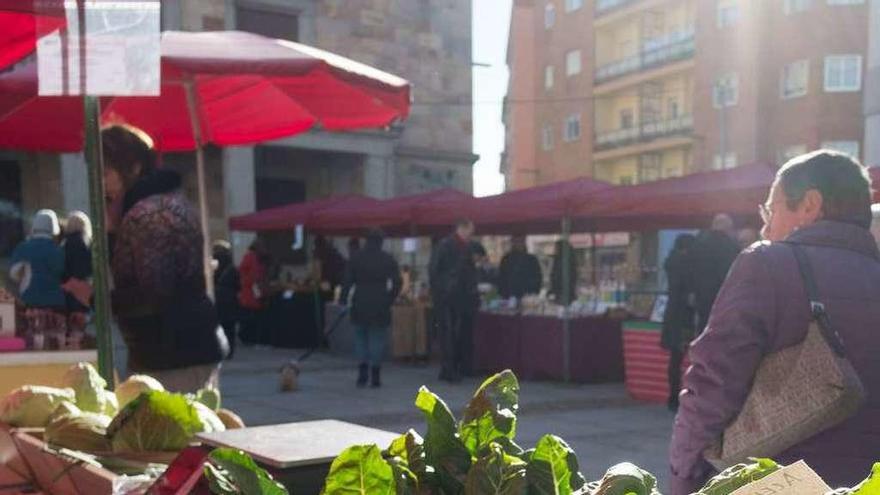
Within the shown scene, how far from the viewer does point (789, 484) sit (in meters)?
0.91

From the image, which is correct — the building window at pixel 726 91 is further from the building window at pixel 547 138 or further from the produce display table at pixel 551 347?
the produce display table at pixel 551 347

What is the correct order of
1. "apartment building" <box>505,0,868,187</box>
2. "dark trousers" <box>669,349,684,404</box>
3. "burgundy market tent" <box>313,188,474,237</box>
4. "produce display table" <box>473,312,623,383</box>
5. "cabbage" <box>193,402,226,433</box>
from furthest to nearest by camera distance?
"apartment building" <box>505,0,868,187</box>, "burgundy market tent" <box>313,188,474,237</box>, "produce display table" <box>473,312,623,383</box>, "dark trousers" <box>669,349,684,404</box>, "cabbage" <box>193,402,226,433</box>

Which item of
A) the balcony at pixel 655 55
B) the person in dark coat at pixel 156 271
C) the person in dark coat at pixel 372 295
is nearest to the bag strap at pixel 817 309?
the person in dark coat at pixel 156 271

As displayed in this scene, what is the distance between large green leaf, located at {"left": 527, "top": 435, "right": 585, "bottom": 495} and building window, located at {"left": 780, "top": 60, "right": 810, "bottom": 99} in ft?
100

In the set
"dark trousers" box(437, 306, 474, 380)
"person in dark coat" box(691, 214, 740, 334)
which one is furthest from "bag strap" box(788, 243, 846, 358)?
"dark trousers" box(437, 306, 474, 380)

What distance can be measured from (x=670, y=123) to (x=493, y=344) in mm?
29113

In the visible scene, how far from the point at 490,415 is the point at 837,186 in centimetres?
137

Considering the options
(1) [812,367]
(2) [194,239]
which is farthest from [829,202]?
(2) [194,239]

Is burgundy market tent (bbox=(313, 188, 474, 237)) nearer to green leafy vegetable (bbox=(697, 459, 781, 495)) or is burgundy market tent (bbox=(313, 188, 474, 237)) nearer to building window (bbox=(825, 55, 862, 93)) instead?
green leafy vegetable (bbox=(697, 459, 781, 495))

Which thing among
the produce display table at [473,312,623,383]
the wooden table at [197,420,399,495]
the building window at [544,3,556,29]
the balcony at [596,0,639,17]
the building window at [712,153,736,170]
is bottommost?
the produce display table at [473,312,623,383]

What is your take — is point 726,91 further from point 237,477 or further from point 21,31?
point 237,477

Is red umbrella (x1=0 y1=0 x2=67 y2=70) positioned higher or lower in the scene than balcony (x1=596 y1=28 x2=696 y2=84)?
lower

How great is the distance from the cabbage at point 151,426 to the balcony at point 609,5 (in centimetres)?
3857

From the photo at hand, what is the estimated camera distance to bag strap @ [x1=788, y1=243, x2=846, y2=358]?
201 centimetres
